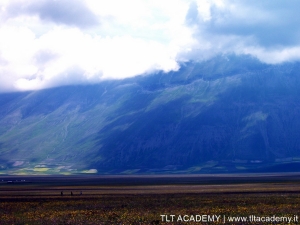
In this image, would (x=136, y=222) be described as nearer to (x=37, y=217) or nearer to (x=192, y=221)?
(x=192, y=221)

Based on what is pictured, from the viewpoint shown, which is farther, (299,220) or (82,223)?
(82,223)

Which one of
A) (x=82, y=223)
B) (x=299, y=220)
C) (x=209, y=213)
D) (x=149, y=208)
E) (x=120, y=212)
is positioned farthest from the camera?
(x=149, y=208)

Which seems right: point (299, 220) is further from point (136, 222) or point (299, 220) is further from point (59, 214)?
point (59, 214)

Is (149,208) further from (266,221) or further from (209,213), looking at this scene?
(266,221)

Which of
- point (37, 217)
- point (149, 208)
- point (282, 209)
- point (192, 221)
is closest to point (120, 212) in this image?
point (149, 208)

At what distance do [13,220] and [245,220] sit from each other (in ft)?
81.2

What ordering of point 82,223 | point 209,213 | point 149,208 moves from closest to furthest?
point 82,223, point 209,213, point 149,208

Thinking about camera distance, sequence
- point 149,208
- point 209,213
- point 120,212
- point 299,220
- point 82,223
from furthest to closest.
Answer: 1. point 149,208
2. point 120,212
3. point 209,213
4. point 82,223
5. point 299,220

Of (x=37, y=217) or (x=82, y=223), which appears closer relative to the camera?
(x=82, y=223)

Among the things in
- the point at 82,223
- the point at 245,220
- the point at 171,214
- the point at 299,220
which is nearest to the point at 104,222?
the point at 82,223

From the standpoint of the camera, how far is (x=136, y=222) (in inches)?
2060

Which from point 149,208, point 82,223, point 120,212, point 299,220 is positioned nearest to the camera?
point 299,220

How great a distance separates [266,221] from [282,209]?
1177cm

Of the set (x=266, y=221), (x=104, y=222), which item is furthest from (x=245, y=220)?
(x=104, y=222)
